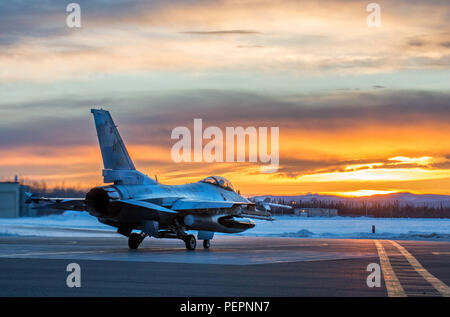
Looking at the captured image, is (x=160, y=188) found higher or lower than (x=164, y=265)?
higher

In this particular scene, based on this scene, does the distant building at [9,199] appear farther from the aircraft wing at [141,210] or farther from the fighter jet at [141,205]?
the aircraft wing at [141,210]

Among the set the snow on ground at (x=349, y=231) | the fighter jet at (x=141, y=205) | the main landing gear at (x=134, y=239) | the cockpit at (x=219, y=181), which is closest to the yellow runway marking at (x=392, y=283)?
the fighter jet at (x=141, y=205)

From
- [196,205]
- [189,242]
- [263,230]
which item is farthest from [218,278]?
[263,230]

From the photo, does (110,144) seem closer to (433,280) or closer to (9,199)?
(433,280)

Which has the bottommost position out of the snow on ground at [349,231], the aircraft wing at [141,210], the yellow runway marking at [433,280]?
the snow on ground at [349,231]

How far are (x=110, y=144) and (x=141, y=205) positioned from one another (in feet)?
11.0

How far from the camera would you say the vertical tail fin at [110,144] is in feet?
97.5

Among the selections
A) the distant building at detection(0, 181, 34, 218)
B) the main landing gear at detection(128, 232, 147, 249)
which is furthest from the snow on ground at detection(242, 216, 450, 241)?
the distant building at detection(0, 181, 34, 218)

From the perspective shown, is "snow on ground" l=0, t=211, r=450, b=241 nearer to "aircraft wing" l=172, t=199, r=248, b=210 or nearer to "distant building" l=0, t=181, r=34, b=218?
"distant building" l=0, t=181, r=34, b=218

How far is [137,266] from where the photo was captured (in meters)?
20.0

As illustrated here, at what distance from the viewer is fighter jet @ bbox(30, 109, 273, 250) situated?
28.3m
